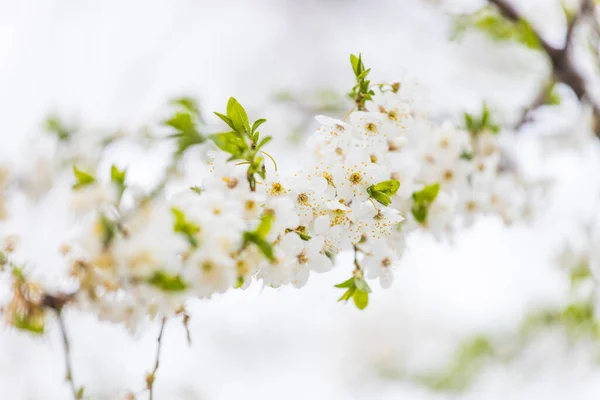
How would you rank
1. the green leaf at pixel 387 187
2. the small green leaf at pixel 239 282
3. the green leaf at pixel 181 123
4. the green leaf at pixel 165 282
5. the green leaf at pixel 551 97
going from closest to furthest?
the green leaf at pixel 165 282
the small green leaf at pixel 239 282
the green leaf at pixel 387 187
the green leaf at pixel 181 123
the green leaf at pixel 551 97

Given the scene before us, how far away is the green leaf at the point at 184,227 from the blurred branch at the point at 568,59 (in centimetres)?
108

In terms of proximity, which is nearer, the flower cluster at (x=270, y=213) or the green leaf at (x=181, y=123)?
the flower cluster at (x=270, y=213)

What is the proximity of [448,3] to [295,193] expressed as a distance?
130 centimetres

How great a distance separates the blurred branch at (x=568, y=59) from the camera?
125cm

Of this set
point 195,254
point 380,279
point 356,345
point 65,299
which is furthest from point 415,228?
point 356,345

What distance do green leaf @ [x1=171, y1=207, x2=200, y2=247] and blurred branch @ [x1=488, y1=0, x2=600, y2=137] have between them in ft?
3.53

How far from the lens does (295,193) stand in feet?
2.36

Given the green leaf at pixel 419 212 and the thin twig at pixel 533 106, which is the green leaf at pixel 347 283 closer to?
the green leaf at pixel 419 212

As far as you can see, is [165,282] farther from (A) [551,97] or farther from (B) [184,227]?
(A) [551,97]

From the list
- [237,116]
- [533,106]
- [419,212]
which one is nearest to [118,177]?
[237,116]

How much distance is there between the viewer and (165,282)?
1.75ft

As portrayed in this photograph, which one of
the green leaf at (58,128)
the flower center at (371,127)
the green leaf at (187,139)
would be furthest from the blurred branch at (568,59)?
the green leaf at (58,128)

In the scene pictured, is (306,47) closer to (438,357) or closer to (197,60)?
(197,60)

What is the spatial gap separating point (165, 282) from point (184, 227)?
7 centimetres
